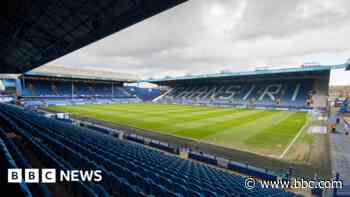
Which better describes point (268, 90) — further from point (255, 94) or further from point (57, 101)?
point (57, 101)

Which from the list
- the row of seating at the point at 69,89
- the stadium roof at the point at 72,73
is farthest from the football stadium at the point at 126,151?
the row of seating at the point at 69,89

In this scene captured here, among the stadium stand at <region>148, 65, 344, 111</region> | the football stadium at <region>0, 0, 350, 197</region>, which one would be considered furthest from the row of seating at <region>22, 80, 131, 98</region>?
the football stadium at <region>0, 0, 350, 197</region>

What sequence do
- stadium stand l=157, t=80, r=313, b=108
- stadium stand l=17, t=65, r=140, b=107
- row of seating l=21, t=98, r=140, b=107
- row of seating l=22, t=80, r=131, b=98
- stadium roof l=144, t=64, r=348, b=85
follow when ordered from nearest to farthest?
stadium roof l=144, t=64, r=348, b=85 → stadium stand l=157, t=80, r=313, b=108 → row of seating l=21, t=98, r=140, b=107 → stadium stand l=17, t=65, r=140, b=107 → row of seating l=22, t=80, r=131, b=98

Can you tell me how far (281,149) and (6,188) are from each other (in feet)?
41.8

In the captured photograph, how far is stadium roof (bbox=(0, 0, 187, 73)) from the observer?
5668 mm

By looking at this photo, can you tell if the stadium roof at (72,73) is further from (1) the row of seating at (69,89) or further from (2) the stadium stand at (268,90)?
(2) the stadium stand at (268,90)

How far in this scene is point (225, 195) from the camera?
382cm

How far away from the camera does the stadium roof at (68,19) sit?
5.67m

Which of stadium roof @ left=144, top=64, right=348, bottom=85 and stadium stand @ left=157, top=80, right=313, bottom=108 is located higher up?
stadium roof @ left=144, top=64, right=348, bottom=85

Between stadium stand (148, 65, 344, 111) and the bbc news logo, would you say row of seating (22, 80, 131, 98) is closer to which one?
stadium stand (148, 65, 344, 111)

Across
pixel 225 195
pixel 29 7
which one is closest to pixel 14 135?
pixel 29 7

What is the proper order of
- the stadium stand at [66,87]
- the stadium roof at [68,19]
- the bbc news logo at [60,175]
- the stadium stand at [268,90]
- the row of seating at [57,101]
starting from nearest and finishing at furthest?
1. the bbc news logo at [60,175]
2. the stadium roof at [68,19]
3. the stadium stand at [268,90]
4. the row of seating at [57,101]
5. the stadium stand at [66,87]

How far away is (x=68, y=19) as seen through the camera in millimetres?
6910

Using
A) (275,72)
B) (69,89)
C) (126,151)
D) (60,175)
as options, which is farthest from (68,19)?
(69,89)
